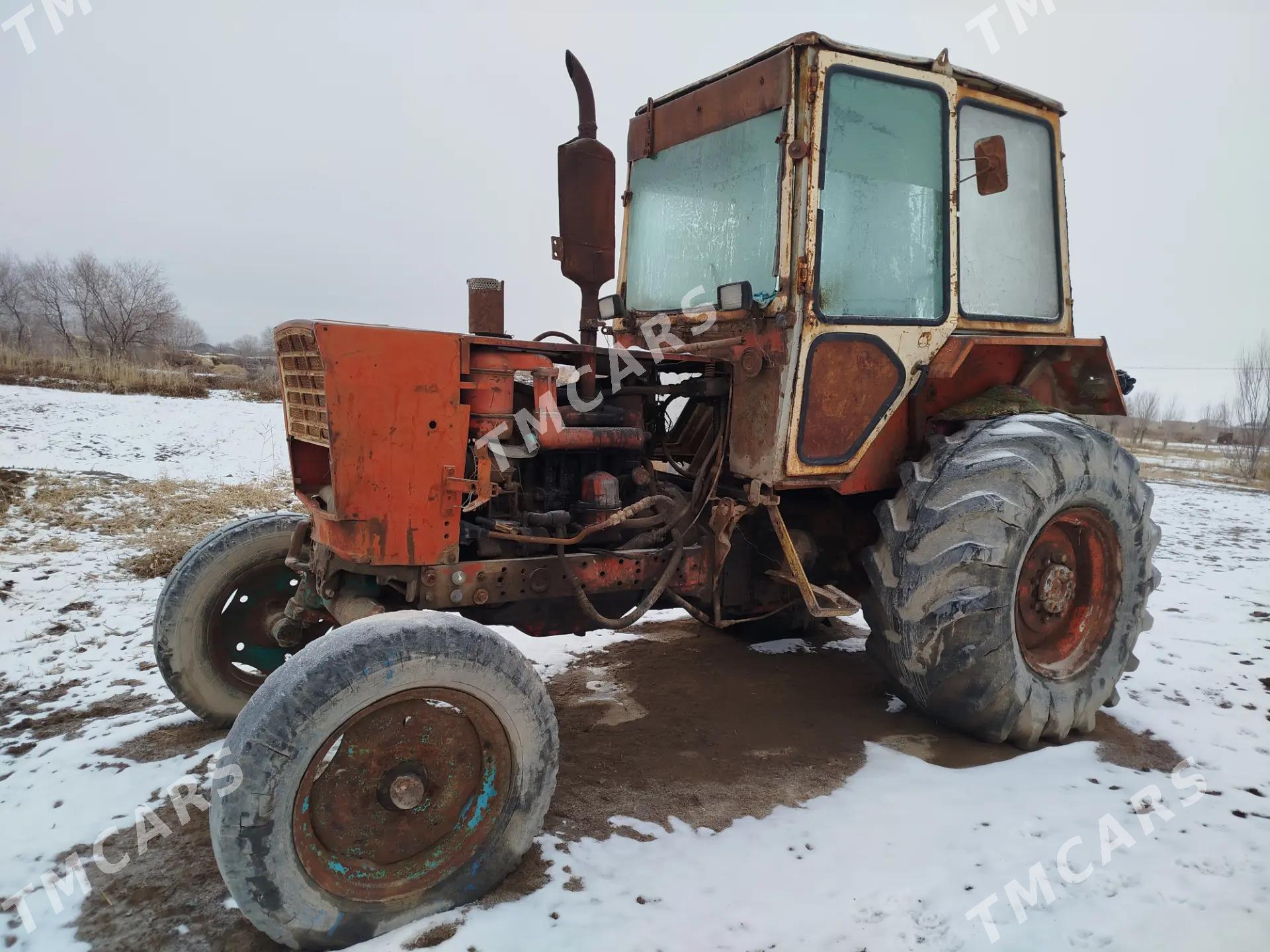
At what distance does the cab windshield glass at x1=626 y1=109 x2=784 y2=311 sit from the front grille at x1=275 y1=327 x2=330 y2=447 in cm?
151

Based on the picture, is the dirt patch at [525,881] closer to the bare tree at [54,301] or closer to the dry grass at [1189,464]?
the dry grass at [1189,464]

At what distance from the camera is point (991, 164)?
294 cm

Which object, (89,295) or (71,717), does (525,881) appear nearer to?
(71,717)

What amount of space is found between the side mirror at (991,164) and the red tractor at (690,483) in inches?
0.7

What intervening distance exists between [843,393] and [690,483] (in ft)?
2.47

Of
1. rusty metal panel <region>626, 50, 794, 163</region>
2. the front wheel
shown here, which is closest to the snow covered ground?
the front wheel

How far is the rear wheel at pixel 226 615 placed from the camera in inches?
119

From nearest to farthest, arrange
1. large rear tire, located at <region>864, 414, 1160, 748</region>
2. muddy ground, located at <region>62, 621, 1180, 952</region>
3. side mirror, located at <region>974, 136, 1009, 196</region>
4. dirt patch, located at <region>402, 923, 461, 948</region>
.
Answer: dirt patch, located at <region>402, 923, 461, 948</region> < muddy ground, located at <region>62, 621, 1180, 952</region> < large rear tire, located at <region>864, 414, 1160, 748</region> < side mirror, located at <region>974, 136, 1009, 196</region>

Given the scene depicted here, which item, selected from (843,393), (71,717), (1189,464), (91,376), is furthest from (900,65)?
(1189,464)

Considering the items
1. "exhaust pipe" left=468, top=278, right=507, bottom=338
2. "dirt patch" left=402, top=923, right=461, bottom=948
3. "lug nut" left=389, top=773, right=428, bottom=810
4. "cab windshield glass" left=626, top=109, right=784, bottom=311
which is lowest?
"dirt patch" left=402, top=923, right=461, bottom=948

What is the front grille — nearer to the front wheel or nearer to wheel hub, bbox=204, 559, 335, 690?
the front wheel

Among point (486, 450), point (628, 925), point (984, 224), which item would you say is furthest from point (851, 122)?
point (628, 925)

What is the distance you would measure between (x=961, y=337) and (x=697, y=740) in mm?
1995

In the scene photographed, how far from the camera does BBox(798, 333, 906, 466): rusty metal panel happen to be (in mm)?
2877
